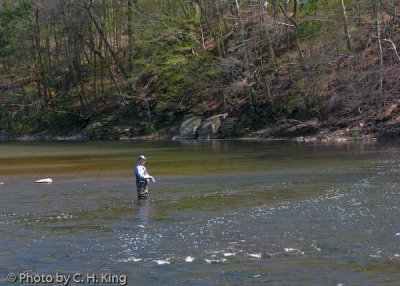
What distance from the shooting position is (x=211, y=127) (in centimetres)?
5366

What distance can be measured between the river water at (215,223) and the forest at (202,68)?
59.2ft

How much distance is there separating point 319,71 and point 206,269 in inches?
1569

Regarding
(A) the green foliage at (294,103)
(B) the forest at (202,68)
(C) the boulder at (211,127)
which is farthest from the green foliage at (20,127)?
(A) the green foliage at (294,103)

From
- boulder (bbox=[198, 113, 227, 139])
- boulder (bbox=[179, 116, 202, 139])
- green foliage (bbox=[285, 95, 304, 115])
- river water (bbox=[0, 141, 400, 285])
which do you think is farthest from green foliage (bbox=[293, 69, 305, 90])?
river water (bbox=[0, 141, 400, 285])

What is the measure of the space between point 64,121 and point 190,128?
57.0 feet

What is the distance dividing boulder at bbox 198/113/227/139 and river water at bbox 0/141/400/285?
2216 centimetres

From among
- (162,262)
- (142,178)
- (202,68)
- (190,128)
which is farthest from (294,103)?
(162,262)

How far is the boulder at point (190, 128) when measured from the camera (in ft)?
179

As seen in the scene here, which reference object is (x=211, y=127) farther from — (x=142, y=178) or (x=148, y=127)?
(x=142, y=178)

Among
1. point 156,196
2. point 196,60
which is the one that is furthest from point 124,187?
point 196,60

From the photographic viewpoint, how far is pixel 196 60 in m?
58.6

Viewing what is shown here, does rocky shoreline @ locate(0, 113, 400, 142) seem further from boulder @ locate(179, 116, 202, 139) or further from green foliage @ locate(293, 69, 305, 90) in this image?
green foliage @ locate(293, 69, 305, 90)

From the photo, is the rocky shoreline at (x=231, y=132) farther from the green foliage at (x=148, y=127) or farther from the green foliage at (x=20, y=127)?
the green foliage at (x=20, y=127)

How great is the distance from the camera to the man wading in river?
2020 centimetres
